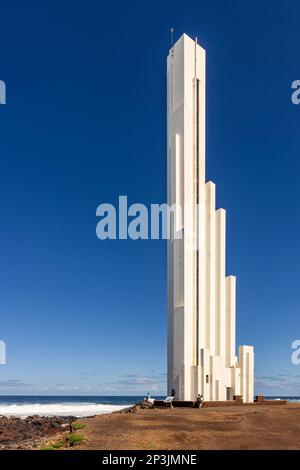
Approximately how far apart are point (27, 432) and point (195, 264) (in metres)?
17.7

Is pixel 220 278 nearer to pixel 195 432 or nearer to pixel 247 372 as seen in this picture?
pixel 247 372

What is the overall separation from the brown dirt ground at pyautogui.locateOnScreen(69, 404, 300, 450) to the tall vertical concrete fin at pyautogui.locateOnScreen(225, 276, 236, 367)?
15.5 m

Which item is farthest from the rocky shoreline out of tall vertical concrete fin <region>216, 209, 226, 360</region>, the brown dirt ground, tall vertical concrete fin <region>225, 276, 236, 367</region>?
tall vertical concrete fin <region>225, 276, 236, 367</region>

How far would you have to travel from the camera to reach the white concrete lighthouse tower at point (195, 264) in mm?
32094

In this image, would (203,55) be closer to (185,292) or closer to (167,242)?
(167,242)

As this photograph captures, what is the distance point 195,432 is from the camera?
49.4ft

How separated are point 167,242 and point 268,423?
18893 mm

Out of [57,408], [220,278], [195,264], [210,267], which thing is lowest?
[57,408]

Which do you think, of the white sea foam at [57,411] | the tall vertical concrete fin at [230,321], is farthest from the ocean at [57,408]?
the tall vertical concrete fin at [230,321]

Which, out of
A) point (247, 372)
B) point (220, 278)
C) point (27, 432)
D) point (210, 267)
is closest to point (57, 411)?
point (247, 372)

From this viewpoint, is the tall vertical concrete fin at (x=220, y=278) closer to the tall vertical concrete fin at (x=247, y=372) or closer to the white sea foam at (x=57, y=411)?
the tall vertical concrete fin at (x=247, y=372)
